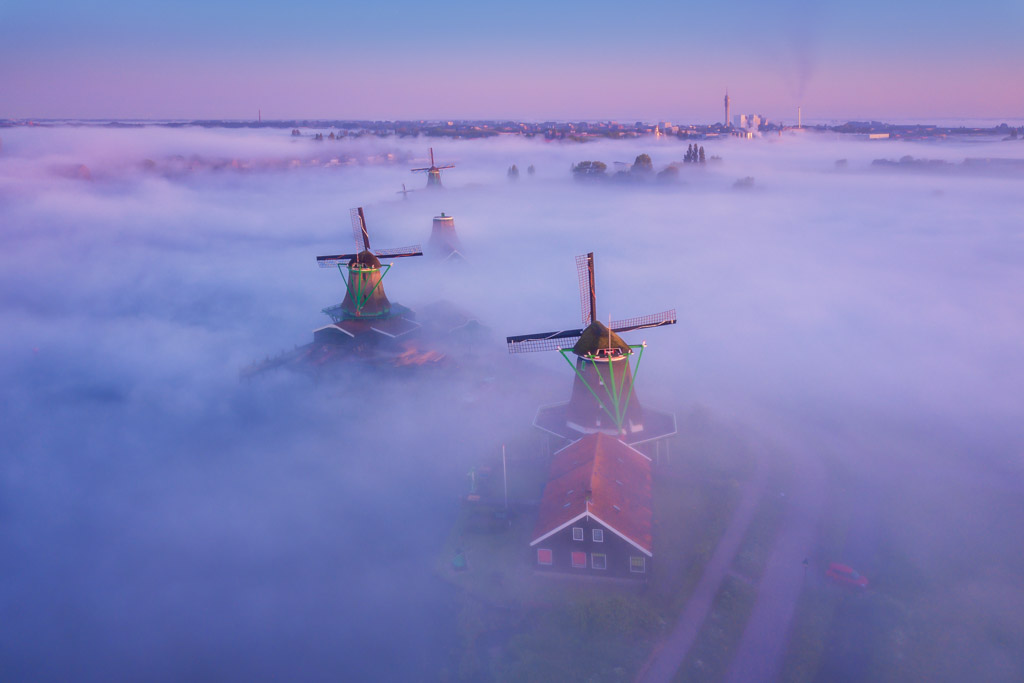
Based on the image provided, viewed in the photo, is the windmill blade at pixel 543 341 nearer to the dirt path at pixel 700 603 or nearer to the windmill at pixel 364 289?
the dirt path at pixel 700 603

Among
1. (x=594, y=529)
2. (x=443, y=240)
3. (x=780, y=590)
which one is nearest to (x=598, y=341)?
(x=594, y=529)

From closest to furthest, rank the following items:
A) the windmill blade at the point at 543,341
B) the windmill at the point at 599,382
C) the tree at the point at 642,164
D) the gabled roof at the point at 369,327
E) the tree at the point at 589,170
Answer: the windmill at the point at 599,382 < the windmill blade at the point at 543,341 < the gabled roof at the point at 369,327 < the tree at the point at 642,164 < the tree at the point at 589,170

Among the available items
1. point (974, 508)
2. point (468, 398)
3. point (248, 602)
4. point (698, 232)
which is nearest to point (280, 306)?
point (468, 398)

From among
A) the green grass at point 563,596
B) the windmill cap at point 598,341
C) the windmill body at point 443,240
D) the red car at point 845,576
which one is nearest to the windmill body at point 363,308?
the green grass at point 563,596

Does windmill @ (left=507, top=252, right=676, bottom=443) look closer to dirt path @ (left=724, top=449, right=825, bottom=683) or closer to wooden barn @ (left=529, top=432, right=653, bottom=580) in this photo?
wooden barn @ (left=529, top=432, right=653, bottom=580)

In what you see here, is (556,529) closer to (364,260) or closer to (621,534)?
(621,534)

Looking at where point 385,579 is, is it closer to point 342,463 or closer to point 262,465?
point 342,463
